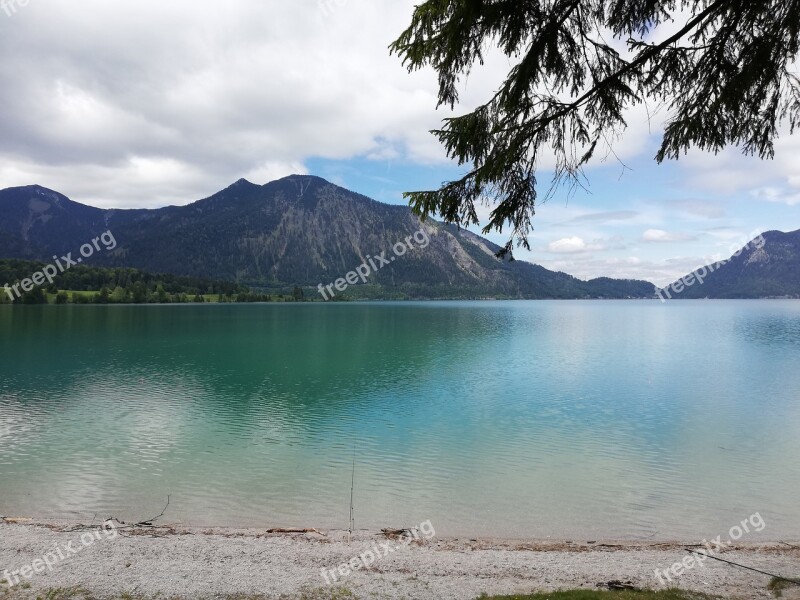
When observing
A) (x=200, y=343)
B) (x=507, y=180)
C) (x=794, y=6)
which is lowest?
(x=200, y=343)

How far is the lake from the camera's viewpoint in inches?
628

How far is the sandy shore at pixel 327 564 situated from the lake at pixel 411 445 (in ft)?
6.59

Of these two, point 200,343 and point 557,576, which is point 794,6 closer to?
point 557,576

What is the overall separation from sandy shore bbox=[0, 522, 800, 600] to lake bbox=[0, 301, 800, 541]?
6.59 feet

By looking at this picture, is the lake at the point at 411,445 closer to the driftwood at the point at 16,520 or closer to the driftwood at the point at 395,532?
the driftwood at the point at 395,532

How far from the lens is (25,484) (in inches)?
709

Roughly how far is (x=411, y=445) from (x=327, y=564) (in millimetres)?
13138

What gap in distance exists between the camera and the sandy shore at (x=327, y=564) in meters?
9.92

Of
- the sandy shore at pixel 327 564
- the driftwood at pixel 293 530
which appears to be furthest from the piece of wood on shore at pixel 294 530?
the sandy shore at pixel 327 564

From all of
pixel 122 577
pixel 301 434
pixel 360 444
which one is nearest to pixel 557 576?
pixel 122 577

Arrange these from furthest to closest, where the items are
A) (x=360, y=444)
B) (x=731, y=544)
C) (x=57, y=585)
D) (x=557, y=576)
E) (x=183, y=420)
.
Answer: (x=183, y=420), (x=360, y=444), (x=731, y=544), (x=557, y=576), (x=57, y=585)

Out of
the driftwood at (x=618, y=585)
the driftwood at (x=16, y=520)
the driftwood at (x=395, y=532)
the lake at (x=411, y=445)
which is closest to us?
the driftwood at (x=618, y=585)

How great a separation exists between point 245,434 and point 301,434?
3.06 meters

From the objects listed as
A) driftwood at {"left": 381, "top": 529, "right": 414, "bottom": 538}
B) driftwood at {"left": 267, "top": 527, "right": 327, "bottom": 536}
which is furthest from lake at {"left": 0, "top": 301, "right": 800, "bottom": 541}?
driftwood at {"left": 267, "top": 527, "right": 327, "bottom": 536}
